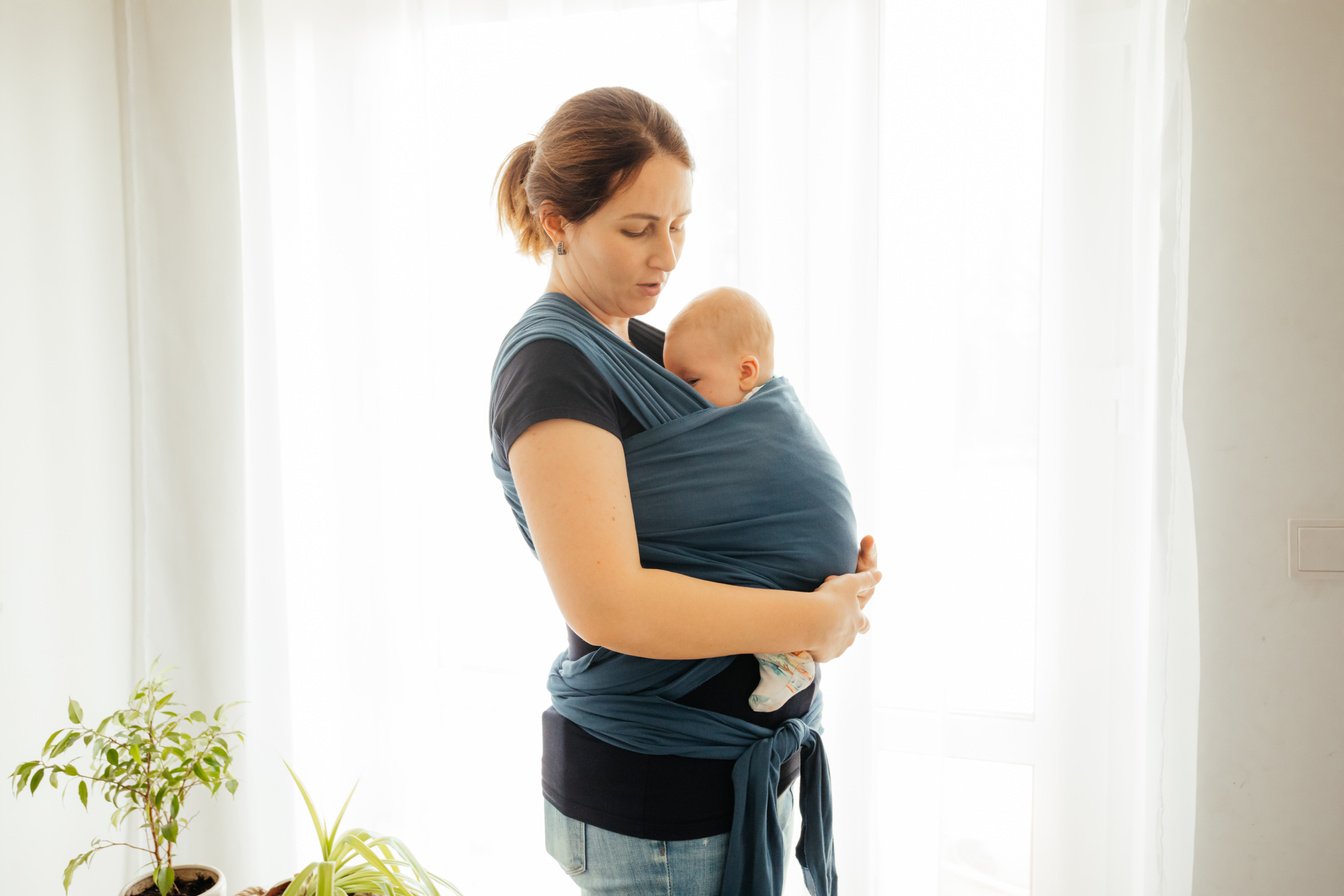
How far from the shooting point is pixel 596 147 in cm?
107

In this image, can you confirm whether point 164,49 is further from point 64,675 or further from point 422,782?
point 422,782

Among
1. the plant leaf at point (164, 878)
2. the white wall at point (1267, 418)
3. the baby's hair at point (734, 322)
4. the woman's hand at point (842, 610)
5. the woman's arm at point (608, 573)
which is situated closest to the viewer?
the woman's arm at point (608, 573)

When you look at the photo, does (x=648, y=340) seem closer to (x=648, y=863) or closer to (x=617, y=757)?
(x=617, y=757)

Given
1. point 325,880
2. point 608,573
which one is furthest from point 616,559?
point 325,880

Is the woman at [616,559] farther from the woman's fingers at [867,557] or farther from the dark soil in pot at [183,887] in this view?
the dark soil in pot at [183,887]

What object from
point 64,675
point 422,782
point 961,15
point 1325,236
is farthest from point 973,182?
point 64,675

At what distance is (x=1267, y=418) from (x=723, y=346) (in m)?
1.02

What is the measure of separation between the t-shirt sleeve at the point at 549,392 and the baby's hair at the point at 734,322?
231mm

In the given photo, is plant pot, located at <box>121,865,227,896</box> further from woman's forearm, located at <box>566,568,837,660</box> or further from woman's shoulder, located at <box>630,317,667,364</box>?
woman's shoulder, located at <box>630,317,667,364</box>

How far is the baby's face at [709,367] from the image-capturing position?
120 cm

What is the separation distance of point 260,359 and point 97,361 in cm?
35

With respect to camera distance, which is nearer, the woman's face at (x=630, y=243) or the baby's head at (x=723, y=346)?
the woman's face at (x=630, y=243)

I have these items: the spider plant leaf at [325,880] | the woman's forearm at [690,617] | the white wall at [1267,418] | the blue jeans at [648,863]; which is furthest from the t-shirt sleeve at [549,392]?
the white wall at [1267,418]

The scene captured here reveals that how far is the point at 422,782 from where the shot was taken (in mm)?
2064
